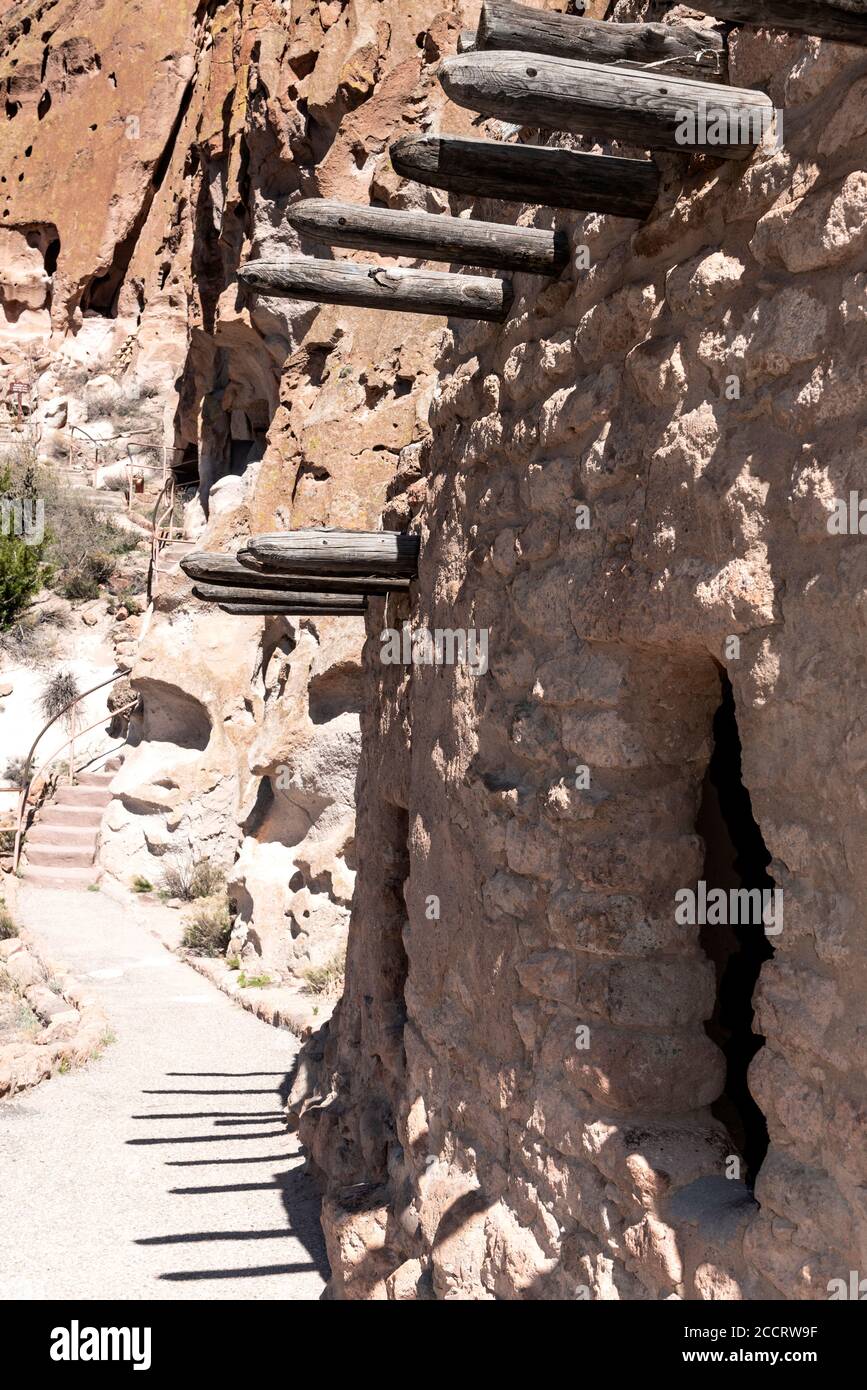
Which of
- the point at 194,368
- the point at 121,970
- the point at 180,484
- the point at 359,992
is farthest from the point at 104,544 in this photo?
the point at 359,992

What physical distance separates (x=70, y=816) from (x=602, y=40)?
45.3 ft

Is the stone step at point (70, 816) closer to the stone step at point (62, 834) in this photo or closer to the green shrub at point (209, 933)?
the stone step at point (62, 834)

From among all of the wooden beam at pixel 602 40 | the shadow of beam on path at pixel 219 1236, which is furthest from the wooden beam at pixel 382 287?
the shadow of beam on path at pixel 219 1236

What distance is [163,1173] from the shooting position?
5.34m

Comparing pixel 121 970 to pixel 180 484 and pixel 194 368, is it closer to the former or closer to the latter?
pixel 194 368

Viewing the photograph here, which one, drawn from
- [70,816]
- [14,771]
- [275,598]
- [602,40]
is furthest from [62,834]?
[602,40]

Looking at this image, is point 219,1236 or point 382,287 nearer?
point 382,287

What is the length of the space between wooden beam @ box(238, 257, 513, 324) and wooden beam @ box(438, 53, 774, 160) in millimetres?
1038

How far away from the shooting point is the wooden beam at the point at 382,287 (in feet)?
10.2

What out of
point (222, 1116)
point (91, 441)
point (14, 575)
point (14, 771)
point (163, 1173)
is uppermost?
point (91, 441)

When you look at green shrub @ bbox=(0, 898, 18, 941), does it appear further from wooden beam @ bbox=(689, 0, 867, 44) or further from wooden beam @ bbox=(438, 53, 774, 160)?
wooden beam @ bbox=(689, 0, 867, 44)

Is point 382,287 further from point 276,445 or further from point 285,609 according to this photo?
point 276,445

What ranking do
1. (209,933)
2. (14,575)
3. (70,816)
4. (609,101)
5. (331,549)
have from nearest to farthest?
1. (609,101)
2. (331,549)
3. (209,933)
4. (70,816)
5. (14,575)

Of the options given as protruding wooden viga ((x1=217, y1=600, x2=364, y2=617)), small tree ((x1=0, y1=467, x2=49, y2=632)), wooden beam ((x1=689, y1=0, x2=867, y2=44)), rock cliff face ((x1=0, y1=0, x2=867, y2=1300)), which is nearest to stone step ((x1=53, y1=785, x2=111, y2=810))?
small tree ((x1=0, y1=467, x2=49, y2=632))
